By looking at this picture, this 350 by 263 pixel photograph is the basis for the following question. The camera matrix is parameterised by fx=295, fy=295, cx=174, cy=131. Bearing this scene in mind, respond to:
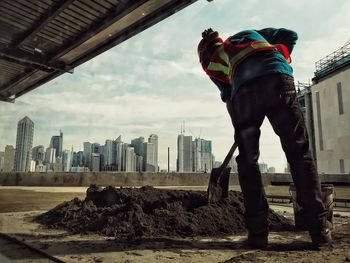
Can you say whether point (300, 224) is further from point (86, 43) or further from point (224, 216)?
point (86, 43)

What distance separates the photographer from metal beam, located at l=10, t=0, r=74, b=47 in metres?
6.84

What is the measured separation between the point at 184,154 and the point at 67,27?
2509 cm

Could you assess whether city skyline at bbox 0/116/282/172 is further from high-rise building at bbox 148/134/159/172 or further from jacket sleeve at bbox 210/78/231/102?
jacket sleeve at bbox 210/78/231/102

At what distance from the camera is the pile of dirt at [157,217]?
3.38m

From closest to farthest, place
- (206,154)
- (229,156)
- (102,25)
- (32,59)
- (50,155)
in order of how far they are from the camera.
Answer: (229,156) → (102,25) → (32,59) → (50,155) → (206,154)

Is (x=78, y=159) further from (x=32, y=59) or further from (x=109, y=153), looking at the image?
(x=32, y=59)

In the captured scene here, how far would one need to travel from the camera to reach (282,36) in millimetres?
3115

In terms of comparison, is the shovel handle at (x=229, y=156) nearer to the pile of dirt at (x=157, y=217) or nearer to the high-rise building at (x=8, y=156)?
Answer: the pile of dirt at (x=157, y=217)

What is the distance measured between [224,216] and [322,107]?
2652cm

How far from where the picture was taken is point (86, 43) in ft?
28.5

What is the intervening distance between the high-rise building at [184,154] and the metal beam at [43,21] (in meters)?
23.6

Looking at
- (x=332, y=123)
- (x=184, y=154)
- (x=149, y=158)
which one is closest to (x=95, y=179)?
(x=149, y=158)

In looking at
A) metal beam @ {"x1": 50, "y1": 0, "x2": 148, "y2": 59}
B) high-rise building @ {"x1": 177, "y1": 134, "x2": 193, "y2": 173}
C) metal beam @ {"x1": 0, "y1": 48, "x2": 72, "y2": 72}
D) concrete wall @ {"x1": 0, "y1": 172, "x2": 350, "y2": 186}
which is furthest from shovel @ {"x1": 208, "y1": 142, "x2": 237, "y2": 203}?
high-rise building @ {"x1": 177, "y1": 134, "x2": 193, "y2": 173}

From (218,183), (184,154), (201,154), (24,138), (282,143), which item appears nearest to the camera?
(282,143)
